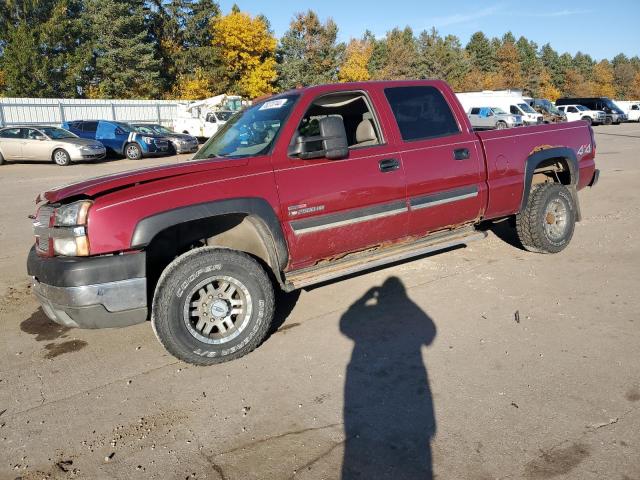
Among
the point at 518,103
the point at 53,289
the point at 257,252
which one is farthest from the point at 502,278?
the point at 518,103

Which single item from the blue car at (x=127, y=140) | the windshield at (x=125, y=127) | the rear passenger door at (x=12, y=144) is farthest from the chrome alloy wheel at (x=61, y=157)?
the windshield at (x=125, y=127)

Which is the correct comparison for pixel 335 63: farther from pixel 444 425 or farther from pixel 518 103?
pixel 444 425

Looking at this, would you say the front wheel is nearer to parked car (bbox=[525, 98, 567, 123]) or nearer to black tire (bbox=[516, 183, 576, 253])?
black tire (bbox=[516, 183, 576, 253])

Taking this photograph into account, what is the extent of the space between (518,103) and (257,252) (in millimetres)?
34361

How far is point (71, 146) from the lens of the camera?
18734 millimetres

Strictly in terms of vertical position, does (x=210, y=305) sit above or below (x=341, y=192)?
below

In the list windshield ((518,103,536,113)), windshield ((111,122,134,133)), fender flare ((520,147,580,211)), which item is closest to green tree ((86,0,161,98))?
windshield ((111,122,134,133))

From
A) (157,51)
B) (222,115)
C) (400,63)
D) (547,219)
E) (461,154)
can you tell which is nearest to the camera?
(461,154)

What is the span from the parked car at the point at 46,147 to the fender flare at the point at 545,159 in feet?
57.5

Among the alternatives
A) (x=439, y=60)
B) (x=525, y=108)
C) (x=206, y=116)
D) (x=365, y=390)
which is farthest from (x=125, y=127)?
(x=439, y=60)

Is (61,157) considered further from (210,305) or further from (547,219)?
(547,219)

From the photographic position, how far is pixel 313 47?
177ft

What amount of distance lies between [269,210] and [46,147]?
1842 cm

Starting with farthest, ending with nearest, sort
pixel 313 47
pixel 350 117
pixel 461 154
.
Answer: pixel 313 47, pixel 350 117, pixel 461 154
